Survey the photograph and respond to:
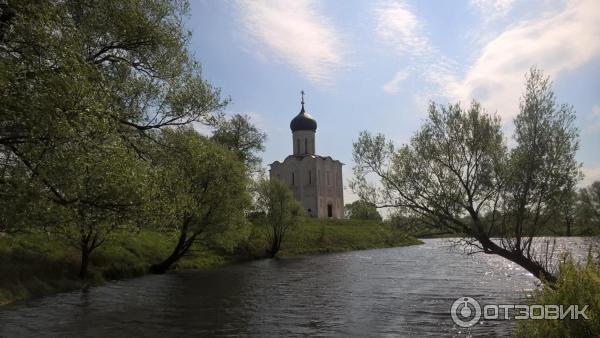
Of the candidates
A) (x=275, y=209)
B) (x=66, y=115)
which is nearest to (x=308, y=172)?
(x=275, y=209)

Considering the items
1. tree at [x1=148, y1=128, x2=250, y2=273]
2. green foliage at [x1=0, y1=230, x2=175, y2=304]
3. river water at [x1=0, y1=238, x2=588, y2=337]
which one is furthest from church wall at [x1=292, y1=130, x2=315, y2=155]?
river water at [x1=0, y1=238, x2=588, y2=337]

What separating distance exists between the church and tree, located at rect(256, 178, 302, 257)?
41.8 metres

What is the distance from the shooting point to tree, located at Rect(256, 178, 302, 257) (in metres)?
51.7

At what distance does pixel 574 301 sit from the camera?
8.59 meters

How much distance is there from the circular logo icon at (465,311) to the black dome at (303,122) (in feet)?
246

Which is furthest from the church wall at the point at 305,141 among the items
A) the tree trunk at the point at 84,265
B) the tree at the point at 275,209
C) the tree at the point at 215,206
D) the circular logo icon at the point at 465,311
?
the circular logo icon at the point at 465,311

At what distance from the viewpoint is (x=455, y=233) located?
19.6 meters

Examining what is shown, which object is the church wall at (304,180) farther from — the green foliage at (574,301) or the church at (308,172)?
the green foliage at (574,301)

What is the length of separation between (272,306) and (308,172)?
76.3m

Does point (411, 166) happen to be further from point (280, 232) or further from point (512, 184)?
point (280, 232)

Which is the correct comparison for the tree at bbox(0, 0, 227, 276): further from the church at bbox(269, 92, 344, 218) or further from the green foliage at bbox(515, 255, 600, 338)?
the church at bbox(269, 92, 344, 218)

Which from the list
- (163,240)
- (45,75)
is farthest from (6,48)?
(163,240)

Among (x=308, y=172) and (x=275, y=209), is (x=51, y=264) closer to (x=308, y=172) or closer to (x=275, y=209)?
(x=275, y=209)

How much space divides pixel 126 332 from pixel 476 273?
81.8ft
